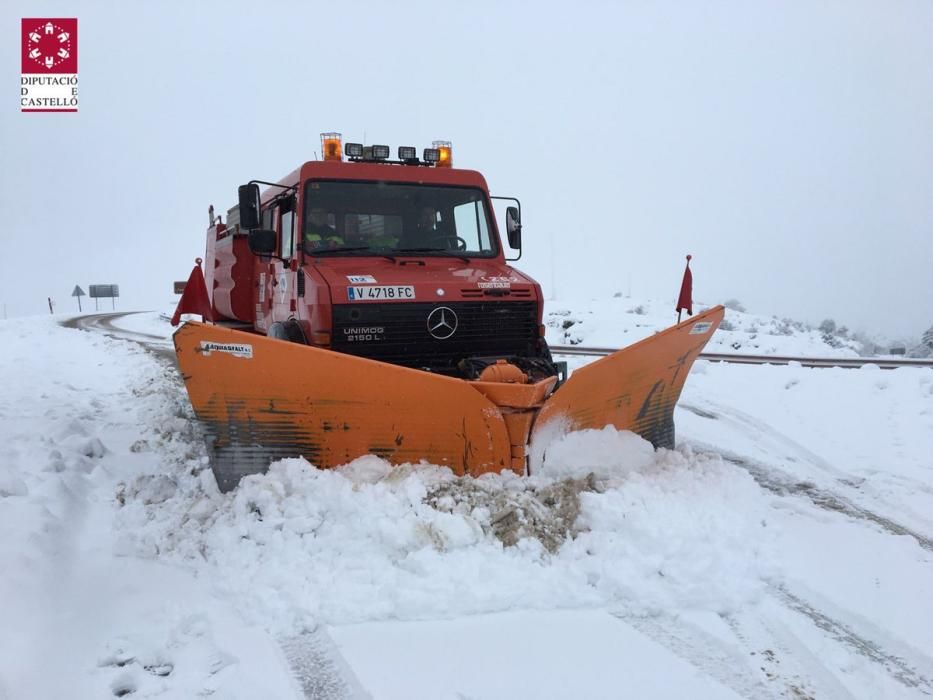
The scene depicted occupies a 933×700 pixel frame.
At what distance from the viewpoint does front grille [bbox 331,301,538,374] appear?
473 centimetres

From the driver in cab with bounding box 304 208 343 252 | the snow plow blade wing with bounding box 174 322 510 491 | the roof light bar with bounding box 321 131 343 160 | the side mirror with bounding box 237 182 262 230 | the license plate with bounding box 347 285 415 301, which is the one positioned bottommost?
the snow plow blade wing with bounding box 174 322 510 491

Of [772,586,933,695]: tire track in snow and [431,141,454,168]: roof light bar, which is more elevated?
[431,141,454,168]: roof light bar

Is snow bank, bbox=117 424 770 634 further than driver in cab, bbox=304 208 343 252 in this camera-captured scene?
No

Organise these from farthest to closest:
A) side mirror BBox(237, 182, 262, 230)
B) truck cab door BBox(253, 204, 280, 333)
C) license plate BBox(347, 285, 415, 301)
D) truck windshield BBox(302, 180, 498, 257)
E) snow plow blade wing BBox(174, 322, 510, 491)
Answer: truck cab door BBox(253, 204, 280, 333) → truck windshield BBox(302, 180, 498, 257) → side mirror BBox(237, 182, 262, 230) → license plate BBox(347, 285, 415, 301) → snow plow blade wing BBox(174, 322, 510, 491)

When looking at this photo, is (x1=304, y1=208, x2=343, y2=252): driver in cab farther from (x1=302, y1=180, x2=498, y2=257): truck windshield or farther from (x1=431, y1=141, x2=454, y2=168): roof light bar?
(x1=431, y1=141, x2=454, y2=168): roof light bar

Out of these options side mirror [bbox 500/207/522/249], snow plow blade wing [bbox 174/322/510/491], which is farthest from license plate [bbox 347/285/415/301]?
side mirror [bbox 500/207/522/249]

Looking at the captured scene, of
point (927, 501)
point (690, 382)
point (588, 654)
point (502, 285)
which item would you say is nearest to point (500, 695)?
point (588, 654)

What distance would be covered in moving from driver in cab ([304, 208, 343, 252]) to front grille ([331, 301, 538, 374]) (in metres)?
0.82

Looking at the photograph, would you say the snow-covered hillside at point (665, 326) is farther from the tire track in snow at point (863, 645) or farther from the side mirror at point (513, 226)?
the tire track in snow at point (863, 645)

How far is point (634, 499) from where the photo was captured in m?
3.80

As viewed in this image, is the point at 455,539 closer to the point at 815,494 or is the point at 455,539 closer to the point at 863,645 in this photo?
the point at 863,645

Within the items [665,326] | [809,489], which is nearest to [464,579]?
[809,489]

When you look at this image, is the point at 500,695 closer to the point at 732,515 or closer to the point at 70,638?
the point at 70,638

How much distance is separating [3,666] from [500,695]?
6.14 feet
